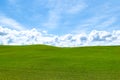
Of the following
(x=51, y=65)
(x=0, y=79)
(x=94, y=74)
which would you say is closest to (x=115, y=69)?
(x=94, y=74)

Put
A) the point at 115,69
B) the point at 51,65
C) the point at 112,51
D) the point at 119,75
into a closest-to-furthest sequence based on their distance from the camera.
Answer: the point at 119,75
the point at 115,69
the point at 51,65
the point at 112,51

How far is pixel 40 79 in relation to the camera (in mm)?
30391

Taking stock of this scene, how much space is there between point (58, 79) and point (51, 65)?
12329 millimetres

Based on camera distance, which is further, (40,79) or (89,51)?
(89,51)

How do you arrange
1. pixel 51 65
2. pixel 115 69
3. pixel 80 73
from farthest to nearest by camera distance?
pixel 51 65 < pixel 115 69 < pixel 80 73

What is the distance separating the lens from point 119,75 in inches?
1319

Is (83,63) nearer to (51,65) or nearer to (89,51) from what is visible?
(51,65)

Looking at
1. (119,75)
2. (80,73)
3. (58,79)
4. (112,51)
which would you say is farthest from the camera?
(112,51)

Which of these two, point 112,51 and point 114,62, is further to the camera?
point 112,51

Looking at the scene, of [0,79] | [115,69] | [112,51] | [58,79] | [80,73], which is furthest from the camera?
[112,51]

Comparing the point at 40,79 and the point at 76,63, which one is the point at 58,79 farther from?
the point at 76,63

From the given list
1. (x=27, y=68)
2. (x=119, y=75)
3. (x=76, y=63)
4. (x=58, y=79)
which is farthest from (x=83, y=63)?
(x=58, y=79)

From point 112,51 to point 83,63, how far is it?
1695 centimetres

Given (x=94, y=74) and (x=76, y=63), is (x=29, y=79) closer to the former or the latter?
(x=94, y=74)
